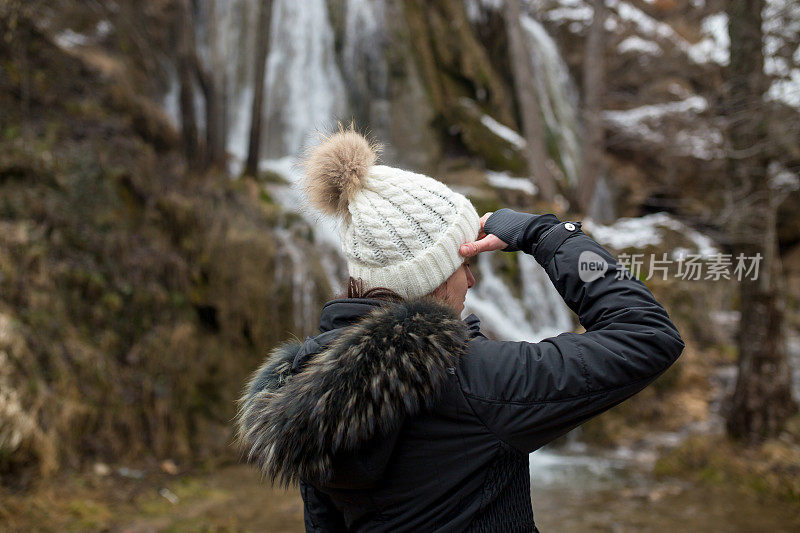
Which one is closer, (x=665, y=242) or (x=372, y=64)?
(x=665, y=242)

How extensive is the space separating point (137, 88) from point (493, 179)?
20.7 feet

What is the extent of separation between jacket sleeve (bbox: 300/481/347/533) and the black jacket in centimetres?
16

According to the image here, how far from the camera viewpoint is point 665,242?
9.10m

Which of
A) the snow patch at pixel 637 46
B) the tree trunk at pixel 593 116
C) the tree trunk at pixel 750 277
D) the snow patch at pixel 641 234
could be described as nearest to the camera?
the tree trunk at pixel 750 277

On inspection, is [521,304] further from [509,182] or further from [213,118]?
[213,118]

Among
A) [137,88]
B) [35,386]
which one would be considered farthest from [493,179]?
[35,386]

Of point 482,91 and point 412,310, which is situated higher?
point 482,91

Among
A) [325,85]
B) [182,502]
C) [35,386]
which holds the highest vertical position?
[325,85]

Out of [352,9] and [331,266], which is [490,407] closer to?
[331,266]

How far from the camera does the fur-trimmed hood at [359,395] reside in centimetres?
125

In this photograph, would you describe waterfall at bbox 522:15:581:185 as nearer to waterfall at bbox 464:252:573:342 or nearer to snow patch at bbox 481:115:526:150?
snow patch at bbox 481:115:526:150

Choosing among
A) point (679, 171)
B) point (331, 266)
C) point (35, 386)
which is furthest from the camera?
point (679, 171)

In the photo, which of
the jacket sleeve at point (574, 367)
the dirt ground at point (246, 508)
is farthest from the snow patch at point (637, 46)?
the jacket sleeve at point (574, 367)

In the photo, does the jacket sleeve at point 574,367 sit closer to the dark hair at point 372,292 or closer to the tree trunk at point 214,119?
the dark hair at point 372,292
